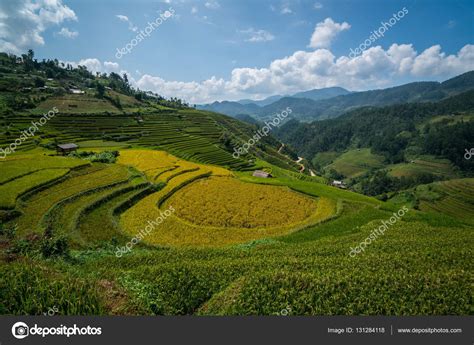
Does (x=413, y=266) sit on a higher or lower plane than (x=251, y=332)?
lower

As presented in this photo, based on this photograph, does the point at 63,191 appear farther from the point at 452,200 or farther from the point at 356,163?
the point at 356,163

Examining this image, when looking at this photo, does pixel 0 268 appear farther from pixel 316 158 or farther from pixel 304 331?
pixel 316 158

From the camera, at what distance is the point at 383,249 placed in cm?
1537

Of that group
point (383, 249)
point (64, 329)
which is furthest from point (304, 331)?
point (383, 249)

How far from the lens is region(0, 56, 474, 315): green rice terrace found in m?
8.20

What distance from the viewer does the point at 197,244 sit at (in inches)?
752

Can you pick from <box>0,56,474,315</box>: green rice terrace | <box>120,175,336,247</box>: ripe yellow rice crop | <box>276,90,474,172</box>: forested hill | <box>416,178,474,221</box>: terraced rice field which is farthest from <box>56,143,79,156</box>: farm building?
<box>276,90,474,172</box>: forested hill

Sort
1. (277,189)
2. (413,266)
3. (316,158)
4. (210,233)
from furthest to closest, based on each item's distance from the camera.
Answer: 1. (316,158)
2. (277,189)
3. (210,233)
4. (413,266)

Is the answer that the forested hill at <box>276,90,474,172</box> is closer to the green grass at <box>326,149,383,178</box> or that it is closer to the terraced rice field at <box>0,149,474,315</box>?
the green grass at <box>326,149,383,178</box>

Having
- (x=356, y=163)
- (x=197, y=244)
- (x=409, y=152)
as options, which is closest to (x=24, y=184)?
(x=197, y=244)

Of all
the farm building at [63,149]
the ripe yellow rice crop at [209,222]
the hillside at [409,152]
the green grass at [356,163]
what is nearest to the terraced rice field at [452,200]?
the hillside at [409,152]

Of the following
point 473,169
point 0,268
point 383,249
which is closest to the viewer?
point 0,268

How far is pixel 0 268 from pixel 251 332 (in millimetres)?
7739

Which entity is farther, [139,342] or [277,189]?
→ [277,189]
